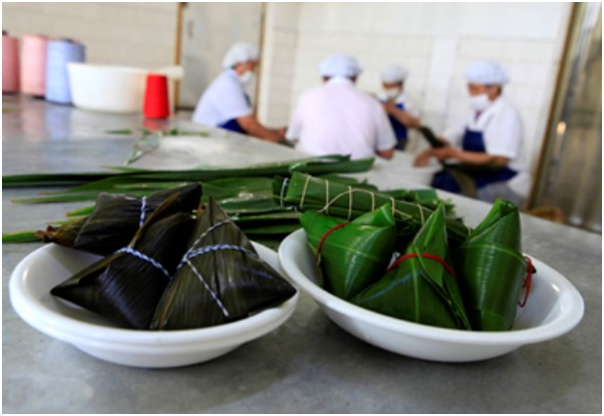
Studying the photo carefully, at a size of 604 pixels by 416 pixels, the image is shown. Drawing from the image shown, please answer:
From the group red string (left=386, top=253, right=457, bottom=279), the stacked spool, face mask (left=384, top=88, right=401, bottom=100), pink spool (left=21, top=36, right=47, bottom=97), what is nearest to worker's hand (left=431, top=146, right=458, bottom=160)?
face mask (left=384, top=88, right=401, bottom=100)

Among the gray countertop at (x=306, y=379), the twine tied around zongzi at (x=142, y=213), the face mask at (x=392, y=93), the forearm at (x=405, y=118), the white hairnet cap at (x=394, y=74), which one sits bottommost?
the gray countertop at (x=306, y=379)

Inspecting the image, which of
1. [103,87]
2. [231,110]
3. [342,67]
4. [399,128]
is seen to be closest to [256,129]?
[231,110]

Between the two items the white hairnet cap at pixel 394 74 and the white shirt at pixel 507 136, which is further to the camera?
the white hairnet cap at pixel 394 74

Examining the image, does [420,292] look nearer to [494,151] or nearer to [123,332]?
[123,332]

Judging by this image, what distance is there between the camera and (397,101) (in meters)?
5.09

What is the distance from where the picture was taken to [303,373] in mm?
692

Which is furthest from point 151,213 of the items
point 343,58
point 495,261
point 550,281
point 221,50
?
point 221,50

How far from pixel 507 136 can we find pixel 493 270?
3.44m

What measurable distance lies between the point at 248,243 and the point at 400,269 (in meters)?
0.21

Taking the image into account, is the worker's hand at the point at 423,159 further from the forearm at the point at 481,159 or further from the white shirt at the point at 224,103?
the white shirt at the point at 224,103

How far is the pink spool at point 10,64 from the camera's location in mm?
3412

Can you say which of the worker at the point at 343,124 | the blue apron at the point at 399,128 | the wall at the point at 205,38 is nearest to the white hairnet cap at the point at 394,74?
the blue apron at the point at 399,128

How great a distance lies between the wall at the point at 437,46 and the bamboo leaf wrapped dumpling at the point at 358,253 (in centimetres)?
409

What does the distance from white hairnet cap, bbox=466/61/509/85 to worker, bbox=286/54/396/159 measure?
92cm
